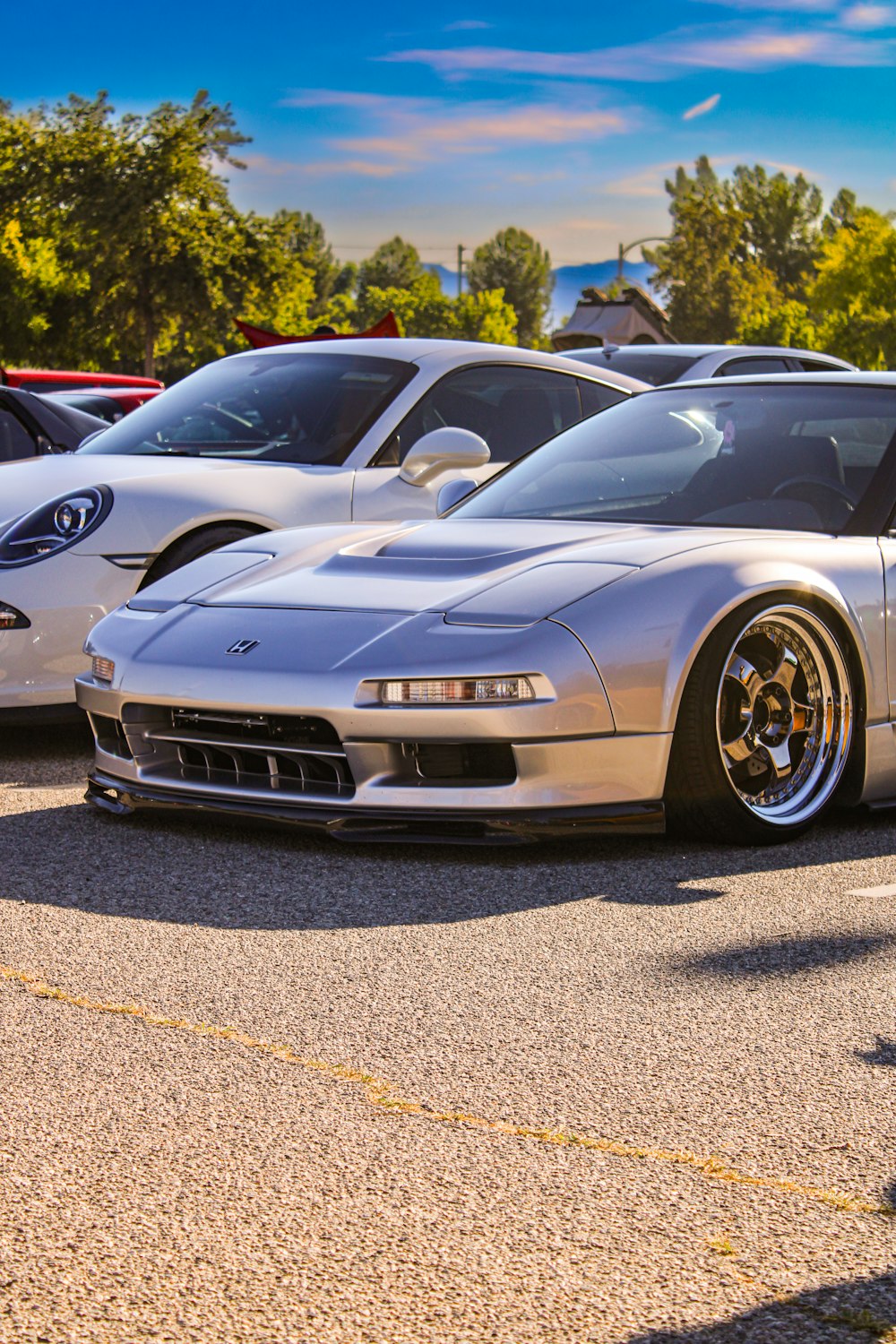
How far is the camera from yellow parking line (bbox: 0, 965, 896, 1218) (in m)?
2.30

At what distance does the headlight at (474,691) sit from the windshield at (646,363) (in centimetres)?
637

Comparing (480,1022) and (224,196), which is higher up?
(224,196)

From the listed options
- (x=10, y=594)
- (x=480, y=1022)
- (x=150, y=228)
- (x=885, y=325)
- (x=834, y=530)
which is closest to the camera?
(x=480, y=1022)

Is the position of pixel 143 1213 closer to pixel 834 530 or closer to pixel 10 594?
pixel 834 530

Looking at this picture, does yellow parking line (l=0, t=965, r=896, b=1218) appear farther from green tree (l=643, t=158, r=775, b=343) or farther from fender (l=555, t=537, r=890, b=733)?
green tree (l=643, t=158, r=775, b=343)

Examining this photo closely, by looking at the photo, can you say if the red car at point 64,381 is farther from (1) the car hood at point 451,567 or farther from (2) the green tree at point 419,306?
(2) the green tree at point 419,306

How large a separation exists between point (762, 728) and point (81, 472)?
3.06m

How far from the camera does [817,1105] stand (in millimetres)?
2623

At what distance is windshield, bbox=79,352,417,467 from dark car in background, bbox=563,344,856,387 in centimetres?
349

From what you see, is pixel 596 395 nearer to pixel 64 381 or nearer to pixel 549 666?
pixel 549 666

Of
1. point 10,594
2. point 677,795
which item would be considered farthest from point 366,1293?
point 10,594

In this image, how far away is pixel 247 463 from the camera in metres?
6.43

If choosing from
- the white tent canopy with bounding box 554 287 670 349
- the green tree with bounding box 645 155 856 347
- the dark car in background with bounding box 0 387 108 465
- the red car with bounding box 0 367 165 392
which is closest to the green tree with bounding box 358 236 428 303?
the green tree with bounding box 645 155 856 347

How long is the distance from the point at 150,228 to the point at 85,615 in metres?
39.0
